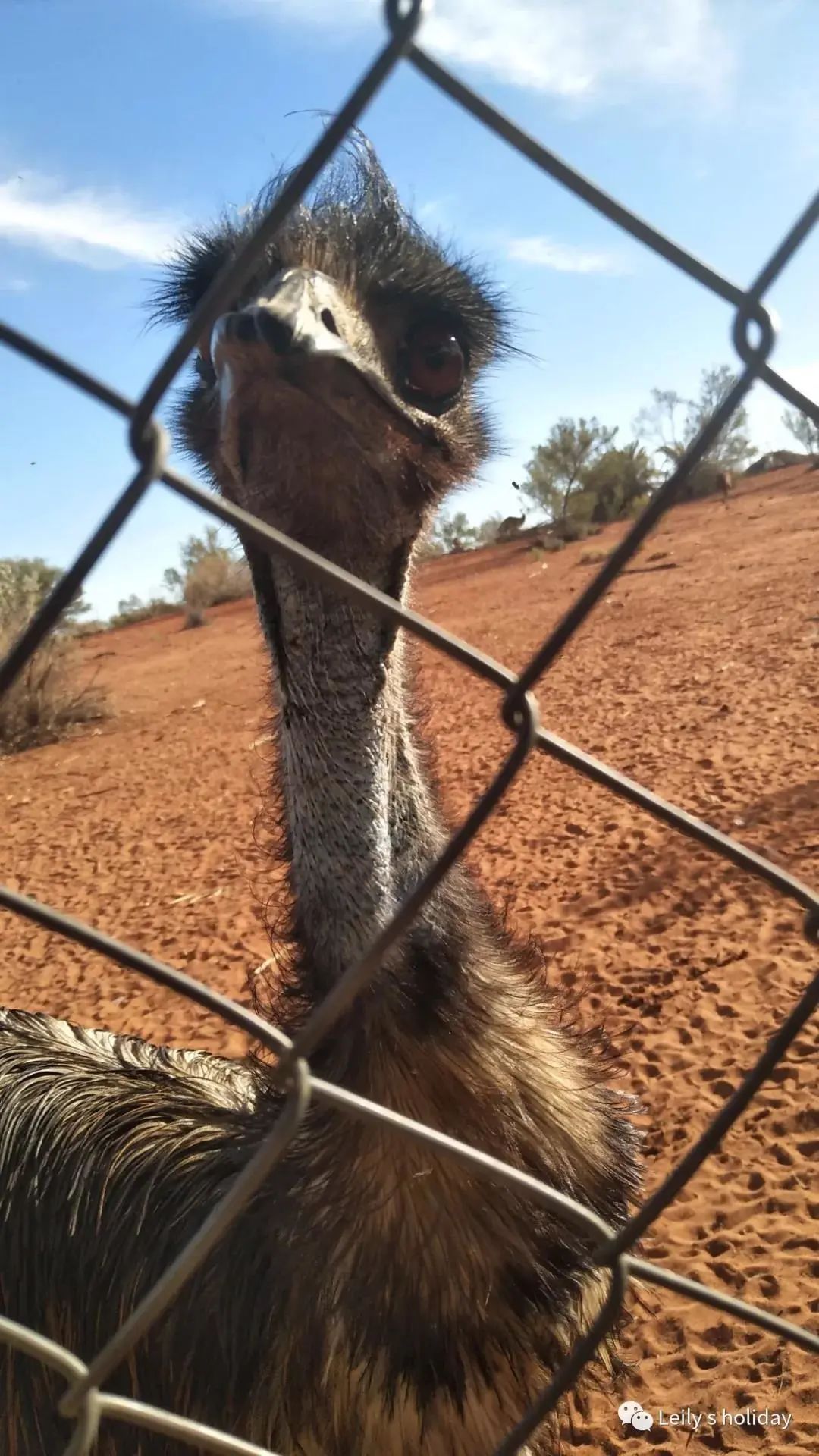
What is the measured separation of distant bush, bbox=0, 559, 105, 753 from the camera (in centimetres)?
1026

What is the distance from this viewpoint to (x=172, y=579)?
2862 centimetres

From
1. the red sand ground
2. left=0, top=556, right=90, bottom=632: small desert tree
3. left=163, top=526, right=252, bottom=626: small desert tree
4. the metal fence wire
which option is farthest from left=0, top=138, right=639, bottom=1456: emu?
left=163, top=526, right=252, bottom=626: small desert tree

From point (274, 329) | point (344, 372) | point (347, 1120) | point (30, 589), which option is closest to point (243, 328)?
point (274, 329)

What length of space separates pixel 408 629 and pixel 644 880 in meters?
3.83

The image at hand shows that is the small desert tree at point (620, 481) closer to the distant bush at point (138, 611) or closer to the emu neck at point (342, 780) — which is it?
A: the distant bush at point (138, 611)

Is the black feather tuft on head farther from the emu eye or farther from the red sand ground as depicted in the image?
the red sand ground

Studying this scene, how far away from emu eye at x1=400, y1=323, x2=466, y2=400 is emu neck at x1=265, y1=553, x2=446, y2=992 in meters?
0.37

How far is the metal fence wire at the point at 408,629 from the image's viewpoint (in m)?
0.60

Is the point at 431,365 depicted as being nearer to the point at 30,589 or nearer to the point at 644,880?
the point at 644,880

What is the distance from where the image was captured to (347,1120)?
4.40ft

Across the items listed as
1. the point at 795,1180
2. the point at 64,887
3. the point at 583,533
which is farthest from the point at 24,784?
the point at 583,533

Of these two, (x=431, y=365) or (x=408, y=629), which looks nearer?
(x=408, y=629)

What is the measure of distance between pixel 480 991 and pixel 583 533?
21.7m

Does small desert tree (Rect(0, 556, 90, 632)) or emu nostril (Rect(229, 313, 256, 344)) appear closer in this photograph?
emu nostril (Rect(229, 313, 256, 344))
